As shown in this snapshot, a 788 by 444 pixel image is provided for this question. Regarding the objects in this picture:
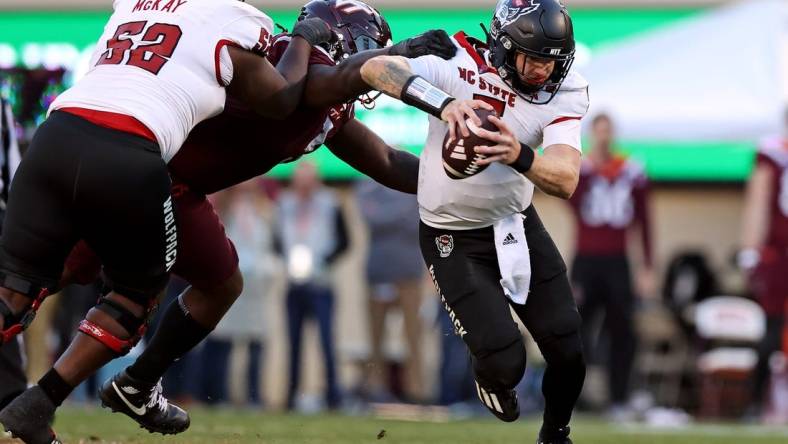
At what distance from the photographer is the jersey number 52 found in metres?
5.21

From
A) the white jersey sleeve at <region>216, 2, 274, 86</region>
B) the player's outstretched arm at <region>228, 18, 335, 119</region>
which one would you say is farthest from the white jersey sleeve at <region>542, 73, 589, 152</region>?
the white jersey sleeve at <region>216, 2, 274, 86</region>

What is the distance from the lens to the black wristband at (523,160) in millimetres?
5379

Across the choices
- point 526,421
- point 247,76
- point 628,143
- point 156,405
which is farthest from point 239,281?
point 628,143

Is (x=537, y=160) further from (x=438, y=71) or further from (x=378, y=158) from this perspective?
(x=378, y=158)

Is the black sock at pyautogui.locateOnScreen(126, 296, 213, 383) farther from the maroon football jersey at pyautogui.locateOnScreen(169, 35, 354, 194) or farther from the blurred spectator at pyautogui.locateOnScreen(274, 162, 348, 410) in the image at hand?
the blurred spectator at pyautogui.locateOnScreen(274, 162, 348, 410)

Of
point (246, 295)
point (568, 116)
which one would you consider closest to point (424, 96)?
point (568, 116)

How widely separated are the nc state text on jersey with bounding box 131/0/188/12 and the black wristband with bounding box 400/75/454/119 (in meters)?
0.92

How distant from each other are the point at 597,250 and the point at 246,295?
288cm

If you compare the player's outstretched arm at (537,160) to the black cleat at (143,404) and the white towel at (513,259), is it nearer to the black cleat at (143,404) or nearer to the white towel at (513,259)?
the white towel at (513,259)

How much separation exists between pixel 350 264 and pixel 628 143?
306 cm

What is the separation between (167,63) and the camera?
5211 mm

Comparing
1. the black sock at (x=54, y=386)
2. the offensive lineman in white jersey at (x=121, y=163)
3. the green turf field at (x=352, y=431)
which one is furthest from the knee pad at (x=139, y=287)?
the green turf field at (x=352, y=431)

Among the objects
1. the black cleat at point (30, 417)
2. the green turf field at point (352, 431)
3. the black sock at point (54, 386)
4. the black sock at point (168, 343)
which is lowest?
the green turf field at point (352, 431)

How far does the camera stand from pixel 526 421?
10.5 m
